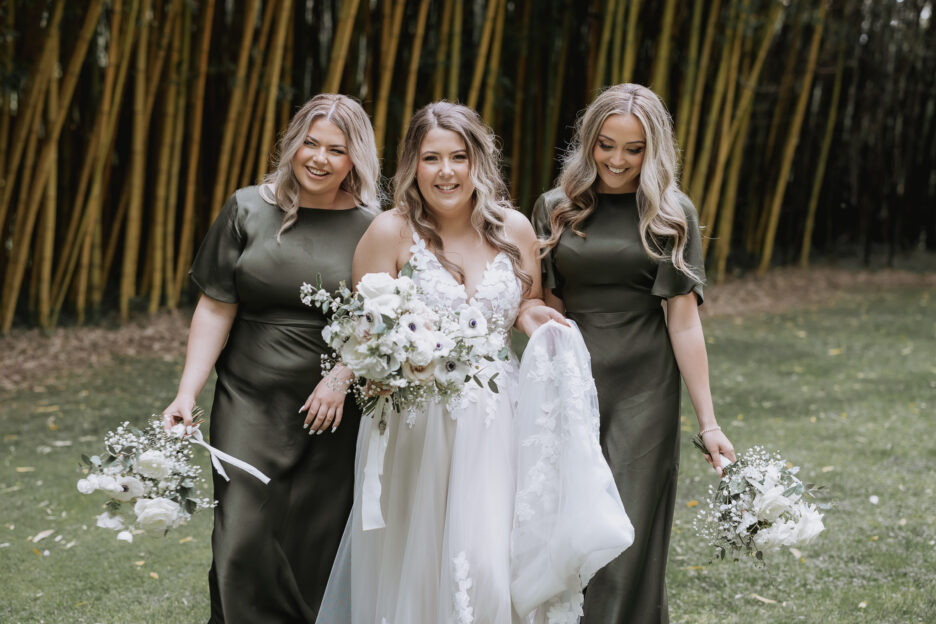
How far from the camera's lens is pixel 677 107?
838 centimetres

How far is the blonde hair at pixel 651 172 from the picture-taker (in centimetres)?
234

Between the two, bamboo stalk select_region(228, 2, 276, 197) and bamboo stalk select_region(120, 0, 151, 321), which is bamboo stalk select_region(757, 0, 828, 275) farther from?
bamboo stalk select_region(120, 0, 151, 321)

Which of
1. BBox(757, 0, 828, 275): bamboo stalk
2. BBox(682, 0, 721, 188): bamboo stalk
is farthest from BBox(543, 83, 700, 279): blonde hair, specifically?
BBox(757, 0, 828, 275): bamboo stalk

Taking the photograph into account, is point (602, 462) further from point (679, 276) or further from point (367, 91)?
point (367, 91)

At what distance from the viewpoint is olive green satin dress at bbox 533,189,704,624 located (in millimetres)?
2389

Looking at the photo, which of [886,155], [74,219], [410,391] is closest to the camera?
[410,391]

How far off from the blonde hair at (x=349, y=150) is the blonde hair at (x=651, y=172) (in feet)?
1.65

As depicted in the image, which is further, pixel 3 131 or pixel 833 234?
pixel 833 234

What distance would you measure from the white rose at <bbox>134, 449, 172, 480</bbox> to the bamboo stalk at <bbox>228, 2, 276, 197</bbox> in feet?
15.0

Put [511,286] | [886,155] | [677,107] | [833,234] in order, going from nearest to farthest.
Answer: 1. [511,286]
2. [677,107]
3. [886,155]
4. [833,234]

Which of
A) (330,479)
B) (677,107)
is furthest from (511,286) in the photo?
(677,107)

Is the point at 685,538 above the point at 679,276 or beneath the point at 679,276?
beneath

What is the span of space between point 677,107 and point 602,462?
6690 mm

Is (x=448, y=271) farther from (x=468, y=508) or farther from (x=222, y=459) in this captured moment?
(x=222, y=459)
